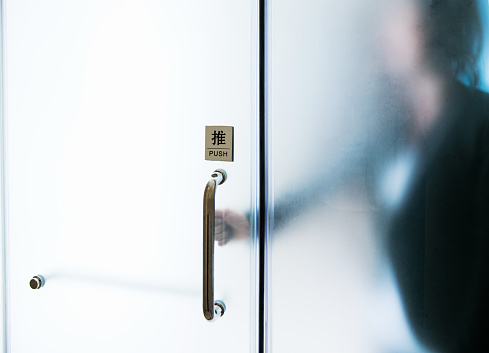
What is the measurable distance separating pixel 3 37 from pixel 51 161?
37cm

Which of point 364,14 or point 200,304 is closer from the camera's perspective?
point 364,14

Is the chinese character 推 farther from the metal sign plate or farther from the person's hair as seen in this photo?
the person's hair

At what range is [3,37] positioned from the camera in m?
0.79

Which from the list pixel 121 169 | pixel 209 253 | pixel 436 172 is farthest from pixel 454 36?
pixel 121 169

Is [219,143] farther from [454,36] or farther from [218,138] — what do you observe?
[454,36]

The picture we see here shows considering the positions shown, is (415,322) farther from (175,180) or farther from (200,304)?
(175,180)

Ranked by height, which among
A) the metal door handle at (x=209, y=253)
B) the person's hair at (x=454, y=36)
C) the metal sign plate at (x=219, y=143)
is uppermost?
the person's hair at (x=454, y=36)

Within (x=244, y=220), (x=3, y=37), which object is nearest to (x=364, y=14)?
(x=244, y=220)

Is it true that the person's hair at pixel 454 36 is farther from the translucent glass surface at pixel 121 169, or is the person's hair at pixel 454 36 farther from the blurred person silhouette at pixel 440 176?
the translucent glass surface at pixel 121 169

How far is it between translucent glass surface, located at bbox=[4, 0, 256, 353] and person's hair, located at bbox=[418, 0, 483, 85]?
1.11 ft

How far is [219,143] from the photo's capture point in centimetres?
65

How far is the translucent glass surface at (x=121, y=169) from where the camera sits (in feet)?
2.13

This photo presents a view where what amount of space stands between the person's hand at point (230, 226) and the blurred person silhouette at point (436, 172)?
27 centimetres

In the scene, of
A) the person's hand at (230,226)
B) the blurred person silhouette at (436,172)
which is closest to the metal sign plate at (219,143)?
the person's hand at (230,226)
